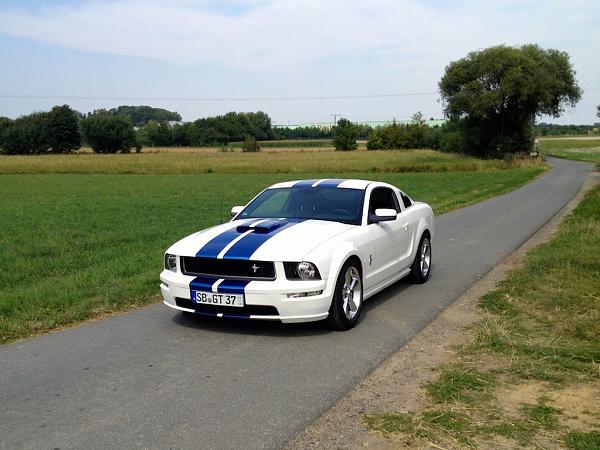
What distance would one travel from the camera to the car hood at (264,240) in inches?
216

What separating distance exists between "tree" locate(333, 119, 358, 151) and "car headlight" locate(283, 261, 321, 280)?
108522 millimetres

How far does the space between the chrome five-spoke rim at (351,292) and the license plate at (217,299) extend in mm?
1057

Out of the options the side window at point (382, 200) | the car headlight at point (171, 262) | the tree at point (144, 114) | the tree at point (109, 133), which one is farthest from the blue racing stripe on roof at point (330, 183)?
the tree at point (144, 114)

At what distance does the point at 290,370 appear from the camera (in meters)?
4.74

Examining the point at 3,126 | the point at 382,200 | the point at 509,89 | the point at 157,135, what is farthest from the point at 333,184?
the point at 157,135

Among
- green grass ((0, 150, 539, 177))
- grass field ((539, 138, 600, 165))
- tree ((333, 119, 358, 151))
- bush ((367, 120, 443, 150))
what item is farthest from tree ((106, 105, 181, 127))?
green grass ((0, 150, 539, 177))

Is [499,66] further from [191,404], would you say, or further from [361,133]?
[361,133]

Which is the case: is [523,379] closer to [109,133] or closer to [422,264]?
[422,264]

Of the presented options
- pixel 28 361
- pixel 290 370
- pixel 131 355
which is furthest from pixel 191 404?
pixel 28 361

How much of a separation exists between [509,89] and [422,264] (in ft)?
161

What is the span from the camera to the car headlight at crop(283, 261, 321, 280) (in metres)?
5.44

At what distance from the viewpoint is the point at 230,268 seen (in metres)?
5.57

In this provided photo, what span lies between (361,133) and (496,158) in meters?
74.0

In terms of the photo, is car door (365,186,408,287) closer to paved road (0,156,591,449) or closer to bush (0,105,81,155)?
paved road (0,156,591,449)
